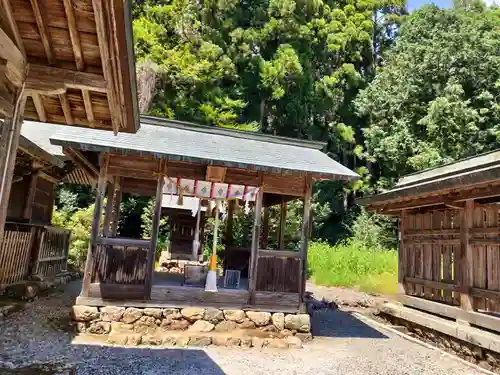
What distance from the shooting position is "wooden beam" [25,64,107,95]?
380 cm

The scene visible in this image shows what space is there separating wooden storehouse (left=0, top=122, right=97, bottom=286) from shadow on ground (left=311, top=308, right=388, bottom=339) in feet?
21.7

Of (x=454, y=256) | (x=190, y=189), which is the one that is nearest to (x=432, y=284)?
(x=454, y=256)

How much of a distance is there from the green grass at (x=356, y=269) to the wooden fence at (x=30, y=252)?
9959mm

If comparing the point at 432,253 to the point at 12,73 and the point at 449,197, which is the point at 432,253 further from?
the point at 12,73

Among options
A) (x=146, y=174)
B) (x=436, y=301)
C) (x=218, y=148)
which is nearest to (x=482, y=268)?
(x=436, y=301)

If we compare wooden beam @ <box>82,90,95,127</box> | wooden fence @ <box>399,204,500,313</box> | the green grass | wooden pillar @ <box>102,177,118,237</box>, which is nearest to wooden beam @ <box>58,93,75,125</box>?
wooden beam @ <box>82,90,95,127</box>

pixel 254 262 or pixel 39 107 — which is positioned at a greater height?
pixel 39 107

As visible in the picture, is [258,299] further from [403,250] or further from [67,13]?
[67,13]

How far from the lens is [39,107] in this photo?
15.6 ft

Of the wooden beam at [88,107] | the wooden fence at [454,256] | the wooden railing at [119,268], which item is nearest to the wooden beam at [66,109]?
the wooden beam at [88,107]

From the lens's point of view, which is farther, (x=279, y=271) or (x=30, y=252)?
(x=30, y=252)

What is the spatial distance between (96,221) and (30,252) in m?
3.88

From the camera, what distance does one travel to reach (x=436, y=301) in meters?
8.58

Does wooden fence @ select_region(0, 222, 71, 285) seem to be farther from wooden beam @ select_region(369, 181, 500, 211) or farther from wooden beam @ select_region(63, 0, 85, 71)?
wooden beam @ select_region(369, 181, 500, 211)
